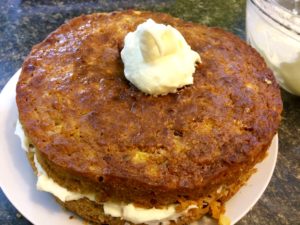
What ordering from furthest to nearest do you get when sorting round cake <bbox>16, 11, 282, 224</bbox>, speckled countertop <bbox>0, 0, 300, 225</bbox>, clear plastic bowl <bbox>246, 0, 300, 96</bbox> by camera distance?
1. clear plastic bowl <bbox>246, 0, 300, 96</bbox>
2. speckled countertop <bbox>0, 0, 300, 225</bbox>
3. round cake <bbox>16, 11, 282, 224</bbox>

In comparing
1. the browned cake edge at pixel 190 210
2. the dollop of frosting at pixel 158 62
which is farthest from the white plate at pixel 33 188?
the dollop of frosting at pixel 158 62

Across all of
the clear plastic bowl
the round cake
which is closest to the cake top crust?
the round cake

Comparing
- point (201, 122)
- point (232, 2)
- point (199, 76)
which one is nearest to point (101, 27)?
point (199, 76)

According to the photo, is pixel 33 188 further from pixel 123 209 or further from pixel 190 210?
pixel 190 210

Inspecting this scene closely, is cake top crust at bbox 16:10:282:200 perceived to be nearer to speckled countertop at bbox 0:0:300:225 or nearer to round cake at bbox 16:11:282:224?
round cake at bbox 16:11:282:224

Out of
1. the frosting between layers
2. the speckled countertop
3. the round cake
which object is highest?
the round cake

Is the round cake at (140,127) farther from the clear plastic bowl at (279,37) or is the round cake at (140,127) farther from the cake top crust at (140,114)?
the clear plastic bowl at (279,37)
